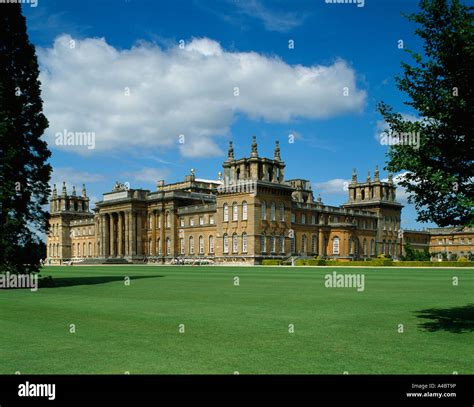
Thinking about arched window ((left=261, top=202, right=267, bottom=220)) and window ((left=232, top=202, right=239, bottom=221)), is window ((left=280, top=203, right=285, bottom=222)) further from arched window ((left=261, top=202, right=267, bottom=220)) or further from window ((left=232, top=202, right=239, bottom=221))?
window ((left=232, top=202, right=239, bottom=221))

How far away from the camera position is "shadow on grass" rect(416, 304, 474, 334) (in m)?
13.5

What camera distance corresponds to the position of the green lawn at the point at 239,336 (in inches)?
369

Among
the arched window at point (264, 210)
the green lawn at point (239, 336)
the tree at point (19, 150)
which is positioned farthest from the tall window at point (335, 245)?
the green lawn at point (239, 336)

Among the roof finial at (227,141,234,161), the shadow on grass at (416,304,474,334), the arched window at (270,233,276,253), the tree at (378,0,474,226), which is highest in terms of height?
the roof finial at (227,141,234,161)

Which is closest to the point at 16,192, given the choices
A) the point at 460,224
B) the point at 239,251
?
the point at 460,224

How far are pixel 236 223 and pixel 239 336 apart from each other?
2775 inches

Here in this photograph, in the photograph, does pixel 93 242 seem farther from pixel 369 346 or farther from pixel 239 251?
pixel 369 346

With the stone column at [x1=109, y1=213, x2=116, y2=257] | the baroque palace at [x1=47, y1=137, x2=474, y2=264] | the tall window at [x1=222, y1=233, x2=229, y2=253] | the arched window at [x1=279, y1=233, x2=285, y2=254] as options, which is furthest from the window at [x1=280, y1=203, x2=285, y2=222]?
the stone column at [x1=109, y1=213, x2=116, y2=257]

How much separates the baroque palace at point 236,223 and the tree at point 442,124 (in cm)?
5333

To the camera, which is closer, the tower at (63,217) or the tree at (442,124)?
the tree at (442,124)

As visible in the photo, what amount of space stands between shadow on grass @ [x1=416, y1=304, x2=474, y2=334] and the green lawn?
28mm

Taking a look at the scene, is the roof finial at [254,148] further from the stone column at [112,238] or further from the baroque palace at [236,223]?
the stone column at [112,238]

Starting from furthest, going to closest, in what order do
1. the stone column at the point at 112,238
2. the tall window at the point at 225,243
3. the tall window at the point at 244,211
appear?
1. the stone column at the point at 112,238
2. the tall window at the point at 225,243
3. the tall window at the point at 244,211

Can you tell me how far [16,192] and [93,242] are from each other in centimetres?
9699
